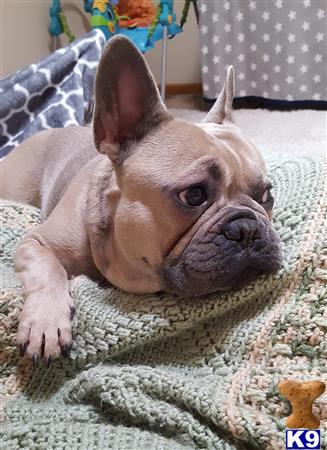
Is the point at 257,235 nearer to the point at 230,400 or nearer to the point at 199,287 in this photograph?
the point at 199,287

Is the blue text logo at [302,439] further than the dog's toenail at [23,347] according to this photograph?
No

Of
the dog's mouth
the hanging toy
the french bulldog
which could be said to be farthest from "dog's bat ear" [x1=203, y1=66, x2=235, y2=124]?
the hanging toy

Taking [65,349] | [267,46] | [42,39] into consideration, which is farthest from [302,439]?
[42,39]

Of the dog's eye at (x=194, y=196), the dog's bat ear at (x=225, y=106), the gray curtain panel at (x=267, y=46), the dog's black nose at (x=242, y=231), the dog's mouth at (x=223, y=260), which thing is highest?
the dog's bat ear at (x=225, y=106)

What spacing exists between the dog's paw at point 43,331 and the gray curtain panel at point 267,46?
2.18 metres

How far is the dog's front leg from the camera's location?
3.15ft

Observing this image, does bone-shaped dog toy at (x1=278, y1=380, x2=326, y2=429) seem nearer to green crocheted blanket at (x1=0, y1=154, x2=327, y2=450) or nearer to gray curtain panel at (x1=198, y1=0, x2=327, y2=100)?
green crocheted blanket at (x1=0, y1=154, x2=327, y2=450)

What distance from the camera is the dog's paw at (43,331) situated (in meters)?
0.96

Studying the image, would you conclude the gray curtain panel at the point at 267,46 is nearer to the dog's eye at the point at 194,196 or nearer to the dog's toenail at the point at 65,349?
the dog's eye at the point at 194,196

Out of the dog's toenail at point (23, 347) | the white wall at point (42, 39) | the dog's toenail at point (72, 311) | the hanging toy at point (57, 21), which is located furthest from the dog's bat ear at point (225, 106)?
the hanging toy at point (57, 21)

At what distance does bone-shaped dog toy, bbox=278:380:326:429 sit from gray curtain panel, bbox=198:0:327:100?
2.25 meters

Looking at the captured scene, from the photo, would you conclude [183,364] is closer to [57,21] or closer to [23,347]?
[23,347]

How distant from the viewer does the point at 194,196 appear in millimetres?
977

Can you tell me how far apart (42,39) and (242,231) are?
2.36 metres
